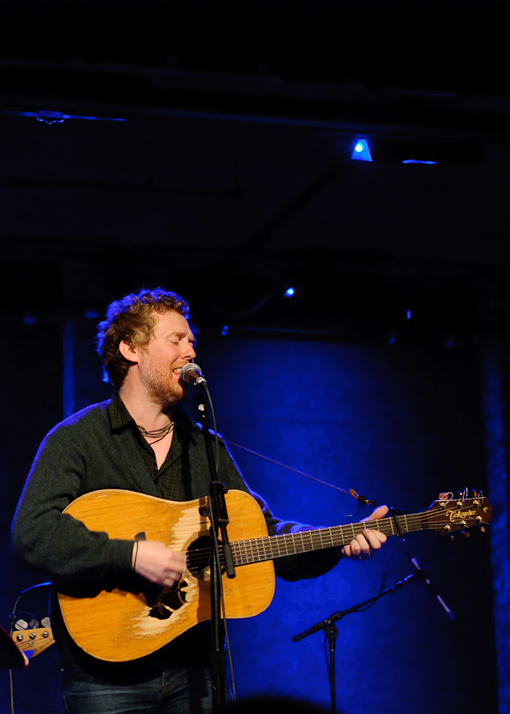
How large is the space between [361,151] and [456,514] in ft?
7.91

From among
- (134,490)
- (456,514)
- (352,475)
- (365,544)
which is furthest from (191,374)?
(352,475)

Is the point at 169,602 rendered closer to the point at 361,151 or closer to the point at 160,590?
the point at 160,590

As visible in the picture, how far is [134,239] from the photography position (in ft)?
21.0

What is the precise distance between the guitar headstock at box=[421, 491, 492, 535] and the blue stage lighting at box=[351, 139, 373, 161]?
2.15 meters

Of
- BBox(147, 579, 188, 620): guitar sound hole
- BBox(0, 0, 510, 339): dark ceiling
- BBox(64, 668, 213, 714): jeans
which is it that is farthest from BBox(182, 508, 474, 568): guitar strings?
BBox(0, 0, 510, 339): dark ceiling

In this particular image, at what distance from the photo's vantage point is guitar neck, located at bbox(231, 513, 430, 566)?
322 centimetres

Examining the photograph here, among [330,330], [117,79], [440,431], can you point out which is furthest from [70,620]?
[440,431]

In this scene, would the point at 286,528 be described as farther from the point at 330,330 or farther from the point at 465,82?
the point at 330,330

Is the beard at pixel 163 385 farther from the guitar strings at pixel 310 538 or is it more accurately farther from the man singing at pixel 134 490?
the guitar strings at pixel 310 538

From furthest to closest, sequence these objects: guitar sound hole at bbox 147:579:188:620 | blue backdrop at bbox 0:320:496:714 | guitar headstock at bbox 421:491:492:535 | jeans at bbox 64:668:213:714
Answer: blue backdrop at bbox 0:320:496:714, guitar headstock at bbox 421:491:492:535, guitar sound hole at bbox 147:579:188:620, jeans at bbox 64:668:213:714

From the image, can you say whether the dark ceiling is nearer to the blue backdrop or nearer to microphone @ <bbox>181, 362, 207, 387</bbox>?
the blue backdrop

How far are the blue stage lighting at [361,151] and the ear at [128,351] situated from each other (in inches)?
78.3

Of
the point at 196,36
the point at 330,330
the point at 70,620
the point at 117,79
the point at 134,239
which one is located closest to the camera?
the point at 70,620

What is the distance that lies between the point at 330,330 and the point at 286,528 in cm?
392
